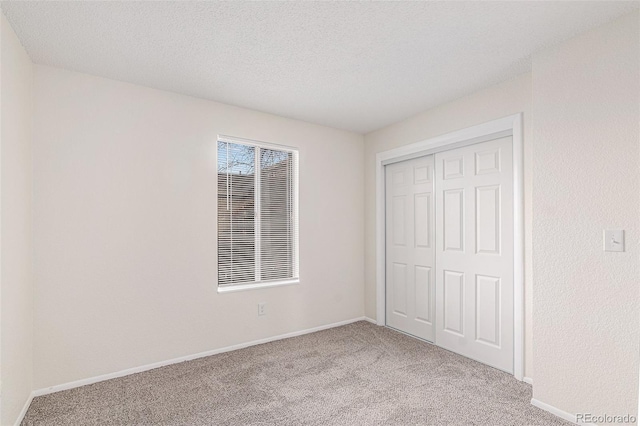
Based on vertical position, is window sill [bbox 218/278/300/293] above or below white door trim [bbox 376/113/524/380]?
below

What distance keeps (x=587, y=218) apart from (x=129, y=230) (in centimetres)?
327

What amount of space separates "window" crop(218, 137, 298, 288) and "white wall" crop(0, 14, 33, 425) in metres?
1.43

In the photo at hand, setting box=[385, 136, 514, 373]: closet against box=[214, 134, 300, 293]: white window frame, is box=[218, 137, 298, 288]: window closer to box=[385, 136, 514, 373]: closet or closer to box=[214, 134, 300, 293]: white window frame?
box=[214, 134, 300, 293]: white window frame

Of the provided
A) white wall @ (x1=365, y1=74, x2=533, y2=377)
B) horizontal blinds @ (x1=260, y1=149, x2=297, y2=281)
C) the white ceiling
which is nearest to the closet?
white wall @ (x1=365, y1=74, x2=533, y2=377)

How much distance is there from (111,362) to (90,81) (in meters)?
2.22

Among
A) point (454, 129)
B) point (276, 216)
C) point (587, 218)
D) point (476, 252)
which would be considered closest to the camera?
point (587, 218)

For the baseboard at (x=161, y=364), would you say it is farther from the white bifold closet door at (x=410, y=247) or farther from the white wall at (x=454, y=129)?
the white wall at (x=454, y=129)

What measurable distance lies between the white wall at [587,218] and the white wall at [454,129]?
13.7 inches

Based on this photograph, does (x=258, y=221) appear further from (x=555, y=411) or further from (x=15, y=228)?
(x=555, y=411)

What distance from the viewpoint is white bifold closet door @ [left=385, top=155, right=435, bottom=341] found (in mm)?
3580

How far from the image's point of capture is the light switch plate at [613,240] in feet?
6.24

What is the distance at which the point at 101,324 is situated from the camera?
2643mm

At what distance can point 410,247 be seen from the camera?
Answer: 149 inches

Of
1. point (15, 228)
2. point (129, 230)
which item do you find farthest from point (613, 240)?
point (15, 228)
